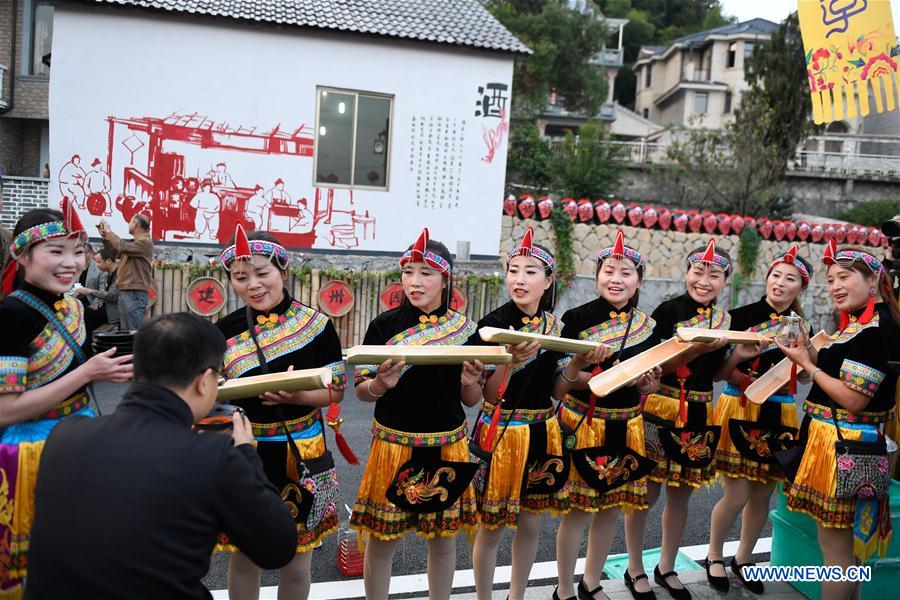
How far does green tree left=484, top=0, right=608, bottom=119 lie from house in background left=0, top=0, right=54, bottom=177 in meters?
16.1

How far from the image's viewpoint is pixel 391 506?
3.26 m

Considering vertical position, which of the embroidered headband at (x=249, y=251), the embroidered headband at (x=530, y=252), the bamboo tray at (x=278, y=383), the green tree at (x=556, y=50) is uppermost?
the green tree at (x=556, y=50)

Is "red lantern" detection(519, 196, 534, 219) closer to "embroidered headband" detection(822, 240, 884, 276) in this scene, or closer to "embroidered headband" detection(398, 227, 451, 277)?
"embroidered headband" detection(822, 240, 884, 276)

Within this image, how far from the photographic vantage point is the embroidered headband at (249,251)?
3111mm

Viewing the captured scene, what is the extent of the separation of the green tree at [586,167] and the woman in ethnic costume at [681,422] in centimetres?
1874

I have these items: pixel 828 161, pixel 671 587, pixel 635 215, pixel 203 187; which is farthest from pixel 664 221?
pixel 828 161

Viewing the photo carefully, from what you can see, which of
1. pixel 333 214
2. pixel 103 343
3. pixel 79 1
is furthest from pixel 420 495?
pixel 79 1

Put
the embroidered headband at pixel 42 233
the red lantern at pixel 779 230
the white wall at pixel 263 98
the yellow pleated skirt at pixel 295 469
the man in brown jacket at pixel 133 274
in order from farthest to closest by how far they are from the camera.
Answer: the red lantern at pixel 779 230 < the white wall at pixel 263 98 < the man in brown jacket at pixel 133 274 < the yellow pleated skirt at pixel 295 469 < the embroidered headband at pixel 42 233

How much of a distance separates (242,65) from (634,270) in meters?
10.2

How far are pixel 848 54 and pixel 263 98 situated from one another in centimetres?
1028

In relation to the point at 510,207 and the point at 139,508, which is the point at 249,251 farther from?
the point at 510,207

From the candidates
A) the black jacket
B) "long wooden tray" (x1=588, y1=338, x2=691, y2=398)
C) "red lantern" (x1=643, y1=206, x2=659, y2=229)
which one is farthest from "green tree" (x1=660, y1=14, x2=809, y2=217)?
the black jacket

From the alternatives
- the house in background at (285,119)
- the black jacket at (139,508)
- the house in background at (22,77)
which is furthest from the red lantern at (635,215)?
the house in background at (22,77)

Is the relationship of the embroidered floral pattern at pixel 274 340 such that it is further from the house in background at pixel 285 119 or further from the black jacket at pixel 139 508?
the house in background at pixel 285 119
